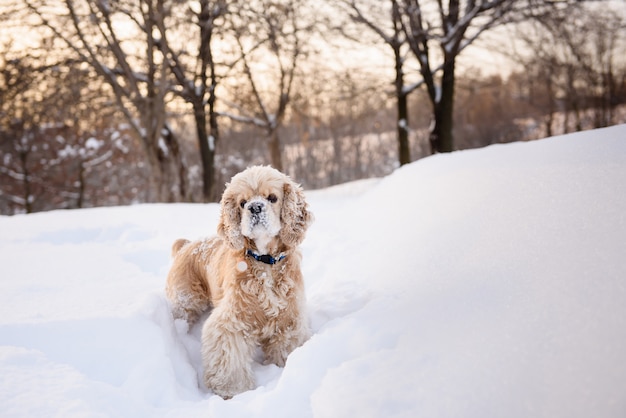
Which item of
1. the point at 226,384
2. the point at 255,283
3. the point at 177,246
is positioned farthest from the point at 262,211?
the point at 177,246

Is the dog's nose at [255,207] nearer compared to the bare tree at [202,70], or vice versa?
the dog's nose at [255,207]

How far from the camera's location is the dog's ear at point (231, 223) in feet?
10.2

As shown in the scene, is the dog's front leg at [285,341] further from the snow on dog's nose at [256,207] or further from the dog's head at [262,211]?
the snow on dog's nose at [256,207]

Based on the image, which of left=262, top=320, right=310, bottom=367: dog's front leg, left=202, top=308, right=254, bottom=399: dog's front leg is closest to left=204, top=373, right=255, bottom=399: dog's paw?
left=202, top=308, right=254, bottom=399: dog's front leg

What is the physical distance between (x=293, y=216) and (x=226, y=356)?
3.96 ft

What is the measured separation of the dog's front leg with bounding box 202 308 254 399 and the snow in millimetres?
101

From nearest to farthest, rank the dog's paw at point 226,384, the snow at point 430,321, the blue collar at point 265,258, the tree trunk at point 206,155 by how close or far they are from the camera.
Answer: the snow at point 430,321, the dog's paw at point 226,384, the blue collar at point 265,258, the tree trunk at point 206,155

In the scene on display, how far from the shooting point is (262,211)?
300cm

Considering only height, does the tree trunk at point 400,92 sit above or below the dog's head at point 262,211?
above

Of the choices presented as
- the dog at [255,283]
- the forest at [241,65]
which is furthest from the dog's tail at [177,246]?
the forest at [241,65]

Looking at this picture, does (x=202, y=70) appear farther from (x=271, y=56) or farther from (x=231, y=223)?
(x=231, y=223)

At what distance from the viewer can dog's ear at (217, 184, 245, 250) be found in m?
3.09

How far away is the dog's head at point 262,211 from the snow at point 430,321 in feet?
2.44

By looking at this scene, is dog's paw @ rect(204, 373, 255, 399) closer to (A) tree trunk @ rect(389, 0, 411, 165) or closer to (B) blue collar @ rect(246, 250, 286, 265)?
(B) blue collar @ rect(246, 250, 286, 265)
